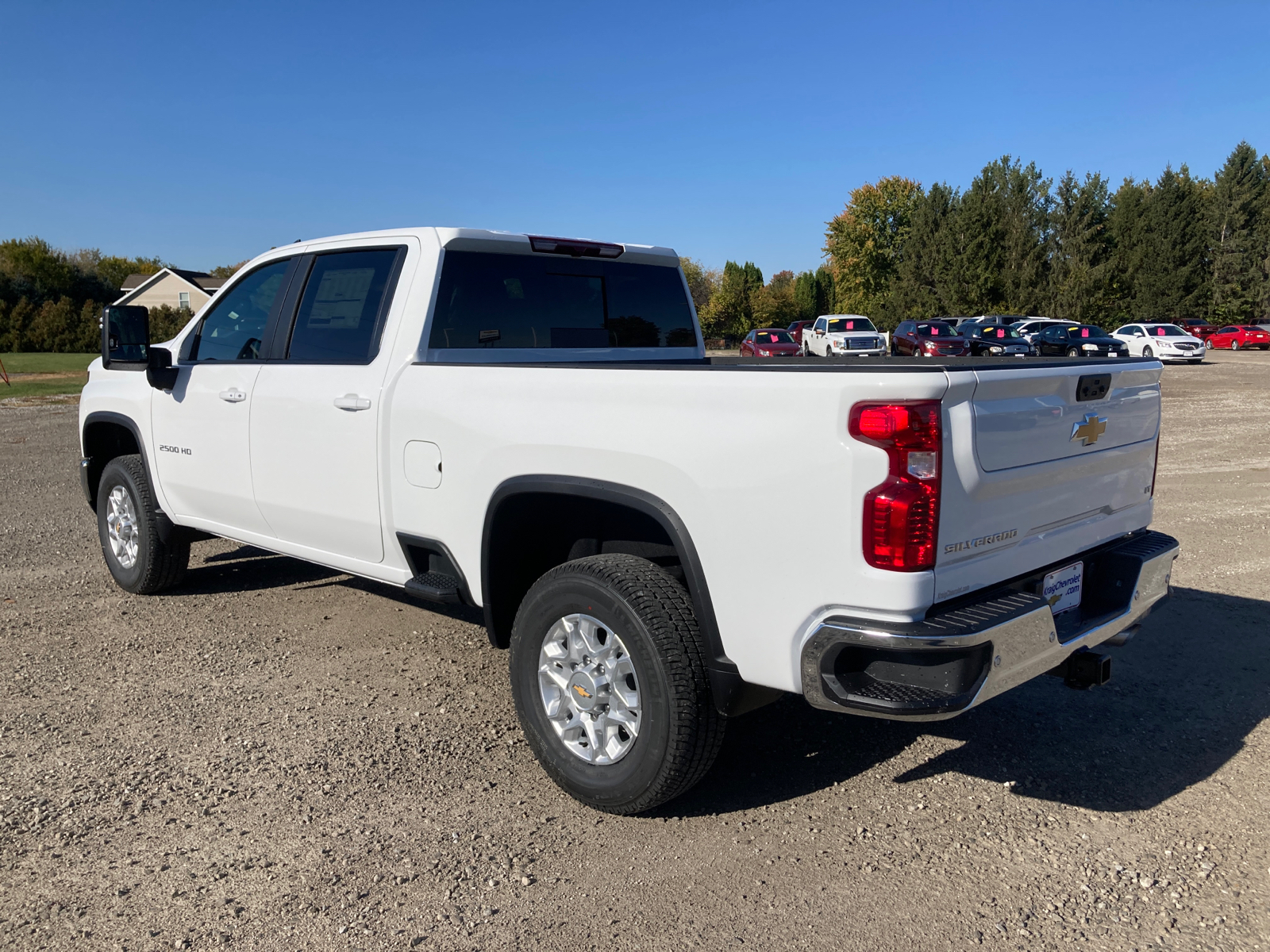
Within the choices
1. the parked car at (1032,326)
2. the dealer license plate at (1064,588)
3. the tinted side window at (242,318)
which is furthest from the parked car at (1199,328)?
the tinted side window at (242,318)

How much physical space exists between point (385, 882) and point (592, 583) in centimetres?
114

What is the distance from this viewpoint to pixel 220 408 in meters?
5.12

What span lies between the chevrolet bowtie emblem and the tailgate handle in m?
0.07

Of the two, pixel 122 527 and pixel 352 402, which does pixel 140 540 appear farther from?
pixel 352 402

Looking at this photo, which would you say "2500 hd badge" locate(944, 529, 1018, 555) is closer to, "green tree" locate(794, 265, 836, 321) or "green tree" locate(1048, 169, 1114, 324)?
"green tree" locate(1048, 169, 1114, 324)

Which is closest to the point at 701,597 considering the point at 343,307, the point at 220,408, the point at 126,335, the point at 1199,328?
the point at 343,307

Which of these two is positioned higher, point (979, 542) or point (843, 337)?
point (979, 542)

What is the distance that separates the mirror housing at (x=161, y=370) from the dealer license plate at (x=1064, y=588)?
15.0 feet

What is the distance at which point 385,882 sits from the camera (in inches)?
119

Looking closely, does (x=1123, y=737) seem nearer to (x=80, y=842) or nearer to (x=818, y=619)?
(x=818, y=619)

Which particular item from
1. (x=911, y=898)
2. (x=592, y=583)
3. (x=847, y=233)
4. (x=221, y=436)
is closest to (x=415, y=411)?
(x=592, y=583)

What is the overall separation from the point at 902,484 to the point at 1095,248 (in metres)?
62.3

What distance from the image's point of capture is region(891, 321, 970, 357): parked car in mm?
31516

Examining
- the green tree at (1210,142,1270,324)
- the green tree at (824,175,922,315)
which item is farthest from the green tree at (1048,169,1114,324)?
the green tree at (824,175,922,315)
